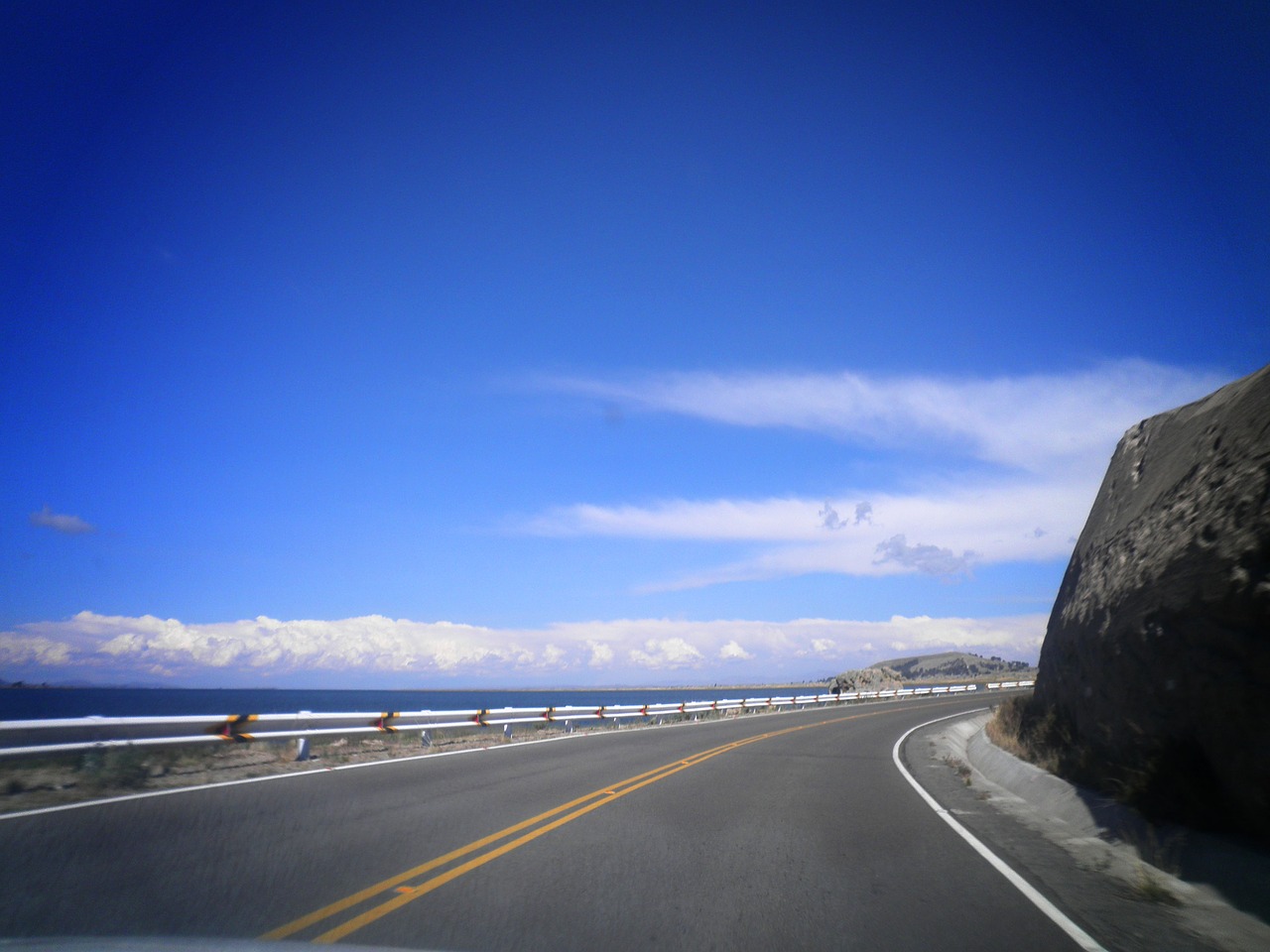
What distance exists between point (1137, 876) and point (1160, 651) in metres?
2.38

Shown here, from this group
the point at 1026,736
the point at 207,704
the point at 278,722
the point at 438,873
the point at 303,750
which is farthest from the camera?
the point at 207,704

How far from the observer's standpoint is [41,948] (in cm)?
420

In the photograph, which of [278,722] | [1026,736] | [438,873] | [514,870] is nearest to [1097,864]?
[514,870]

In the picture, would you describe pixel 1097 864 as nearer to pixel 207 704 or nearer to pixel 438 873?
pixel 438 873

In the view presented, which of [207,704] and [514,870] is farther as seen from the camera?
[207,704]

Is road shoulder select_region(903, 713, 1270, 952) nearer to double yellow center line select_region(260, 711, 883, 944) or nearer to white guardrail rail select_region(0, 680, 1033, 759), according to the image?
double yellow center line select_region(260, 711, 883, 944)

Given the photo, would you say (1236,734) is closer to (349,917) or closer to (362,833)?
(349,917)

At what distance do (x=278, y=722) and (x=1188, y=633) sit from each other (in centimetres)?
2022

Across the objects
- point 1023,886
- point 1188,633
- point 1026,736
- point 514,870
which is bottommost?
point 1023,886

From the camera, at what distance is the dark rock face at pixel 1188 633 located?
22.3 ft

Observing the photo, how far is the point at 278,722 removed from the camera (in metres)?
20.4

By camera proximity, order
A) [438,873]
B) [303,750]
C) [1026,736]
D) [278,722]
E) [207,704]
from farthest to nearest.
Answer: [207,704] → [278,722] → [303,750] → [1026,736] → [438,873]

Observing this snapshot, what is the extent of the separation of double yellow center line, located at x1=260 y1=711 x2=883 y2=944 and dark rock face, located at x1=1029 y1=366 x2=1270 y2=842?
649 centimetres

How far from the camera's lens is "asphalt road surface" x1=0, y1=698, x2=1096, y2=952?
5434 mm
